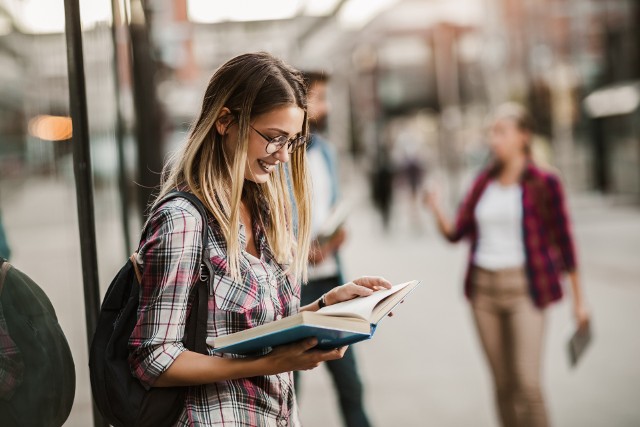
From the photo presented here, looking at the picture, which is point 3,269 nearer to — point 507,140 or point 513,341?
point 513,341

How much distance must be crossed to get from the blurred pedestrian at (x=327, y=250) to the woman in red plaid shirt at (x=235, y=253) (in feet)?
5.54

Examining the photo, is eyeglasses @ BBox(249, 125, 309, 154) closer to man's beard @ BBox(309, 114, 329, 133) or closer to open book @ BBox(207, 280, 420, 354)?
open book @ BBox(207, 280, 420, 354)

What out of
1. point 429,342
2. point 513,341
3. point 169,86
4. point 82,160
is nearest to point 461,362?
point 429,342

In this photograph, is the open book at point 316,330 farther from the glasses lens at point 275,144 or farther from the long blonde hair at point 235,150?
the glasses lens at point 275,144

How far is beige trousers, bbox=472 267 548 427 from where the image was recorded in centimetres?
409

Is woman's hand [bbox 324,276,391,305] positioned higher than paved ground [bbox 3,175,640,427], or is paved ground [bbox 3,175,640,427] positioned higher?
woman's hand [bbox 324,276,391,305]

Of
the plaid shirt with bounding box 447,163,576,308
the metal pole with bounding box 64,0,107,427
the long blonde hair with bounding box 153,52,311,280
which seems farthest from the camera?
the plaid shirt with bounding box 447,163,576,308

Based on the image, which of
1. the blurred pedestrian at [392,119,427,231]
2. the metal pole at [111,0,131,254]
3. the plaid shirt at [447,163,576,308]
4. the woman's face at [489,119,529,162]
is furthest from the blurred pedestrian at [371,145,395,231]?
the metal pole at [111,0,131,254]

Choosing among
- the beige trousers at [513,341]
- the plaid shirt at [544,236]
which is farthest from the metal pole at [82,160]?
the plaid shirt at [544,236]

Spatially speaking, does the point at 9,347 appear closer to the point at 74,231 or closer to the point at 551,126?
the point at 74,231

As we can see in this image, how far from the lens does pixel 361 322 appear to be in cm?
169

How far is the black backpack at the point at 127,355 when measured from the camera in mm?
1678

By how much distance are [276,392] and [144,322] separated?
1.32ft

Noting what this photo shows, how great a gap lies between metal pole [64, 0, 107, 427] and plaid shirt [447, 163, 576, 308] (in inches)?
94.8
